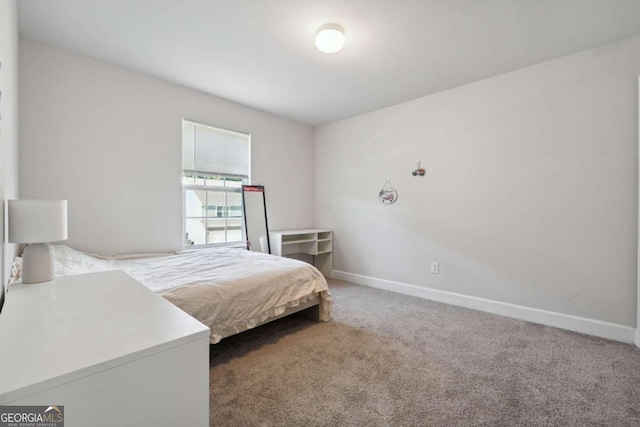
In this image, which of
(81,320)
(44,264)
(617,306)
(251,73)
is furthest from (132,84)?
(617,306)

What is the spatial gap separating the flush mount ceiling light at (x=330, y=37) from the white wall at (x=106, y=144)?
1.46 metres

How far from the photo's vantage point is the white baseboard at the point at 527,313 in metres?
2.22

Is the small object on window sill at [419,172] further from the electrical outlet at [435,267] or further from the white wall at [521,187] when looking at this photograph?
the electrical outlet at [435,267]

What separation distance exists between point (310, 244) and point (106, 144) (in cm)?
268

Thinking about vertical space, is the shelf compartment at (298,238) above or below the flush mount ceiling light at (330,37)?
below

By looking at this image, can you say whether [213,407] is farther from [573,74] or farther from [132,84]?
[573,74]

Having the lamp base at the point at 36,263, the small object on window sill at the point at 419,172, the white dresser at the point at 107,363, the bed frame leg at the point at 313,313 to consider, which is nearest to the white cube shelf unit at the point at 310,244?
the bed frame leg at the point at 313,313

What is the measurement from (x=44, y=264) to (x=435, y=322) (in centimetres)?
285

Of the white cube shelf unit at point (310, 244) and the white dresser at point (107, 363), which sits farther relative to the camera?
the white cube shelf unit at point (310, 244)

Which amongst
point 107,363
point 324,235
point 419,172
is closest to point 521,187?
point 419,172

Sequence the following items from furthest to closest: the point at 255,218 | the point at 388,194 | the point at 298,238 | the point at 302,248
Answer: the point at 302,248
the point at 298,238
the point at 255,218
the point at 388,194

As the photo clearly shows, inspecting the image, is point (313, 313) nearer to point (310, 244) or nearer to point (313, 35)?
point (310, 244)

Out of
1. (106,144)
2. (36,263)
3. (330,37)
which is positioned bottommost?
(36,263)

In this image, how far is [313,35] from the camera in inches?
85.3
